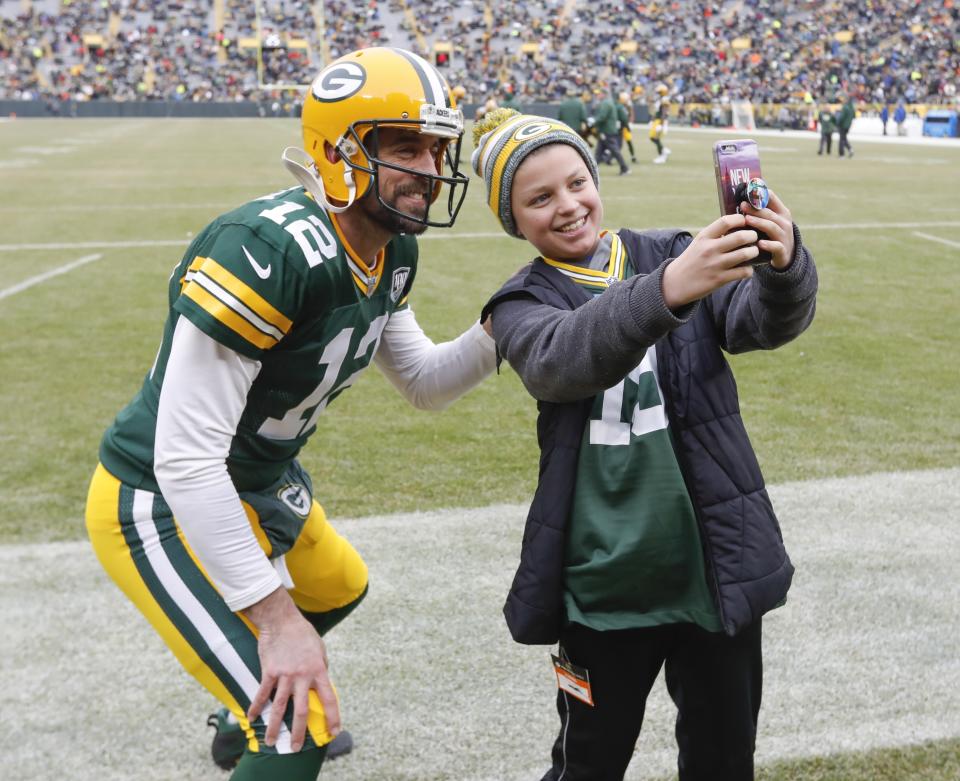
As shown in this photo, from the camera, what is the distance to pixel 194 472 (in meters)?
2.03

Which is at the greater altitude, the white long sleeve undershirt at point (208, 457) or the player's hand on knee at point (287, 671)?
the white long sleeve undershirt at point (208, 457)

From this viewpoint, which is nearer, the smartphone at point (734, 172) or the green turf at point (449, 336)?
the smartphone at point (734, 172)

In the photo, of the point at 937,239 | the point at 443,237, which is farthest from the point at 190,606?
the point at 937,239

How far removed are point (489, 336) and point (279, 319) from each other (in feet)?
2.44

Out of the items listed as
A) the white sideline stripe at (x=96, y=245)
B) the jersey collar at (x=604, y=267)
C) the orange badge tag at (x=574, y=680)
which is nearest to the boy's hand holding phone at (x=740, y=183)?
the jersey collar at (x=604, y=267)

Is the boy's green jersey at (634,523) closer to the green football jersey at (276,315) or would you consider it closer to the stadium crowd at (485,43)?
the green football jersey at (276,315)

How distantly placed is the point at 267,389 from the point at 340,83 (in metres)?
0.69

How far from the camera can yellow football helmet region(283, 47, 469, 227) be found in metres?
2.24

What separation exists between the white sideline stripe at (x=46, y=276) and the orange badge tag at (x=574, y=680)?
842cm

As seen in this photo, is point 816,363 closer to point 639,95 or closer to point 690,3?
point 639,95

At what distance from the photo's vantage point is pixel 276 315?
207 cm

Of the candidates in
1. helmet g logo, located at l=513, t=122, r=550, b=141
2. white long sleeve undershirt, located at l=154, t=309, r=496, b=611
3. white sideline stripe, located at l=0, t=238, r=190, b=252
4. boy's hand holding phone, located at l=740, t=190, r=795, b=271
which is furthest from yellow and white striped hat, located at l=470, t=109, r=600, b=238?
white sideline stripe, located at l=0, t=238, r=190, b=252

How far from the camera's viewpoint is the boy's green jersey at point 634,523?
2.09m

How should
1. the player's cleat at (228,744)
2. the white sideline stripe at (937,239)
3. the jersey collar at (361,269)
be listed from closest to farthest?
1. the jersey collar at (361,269)
2. the player's cleat at (228,744)
3. the white sideline stripe at (937,239)
